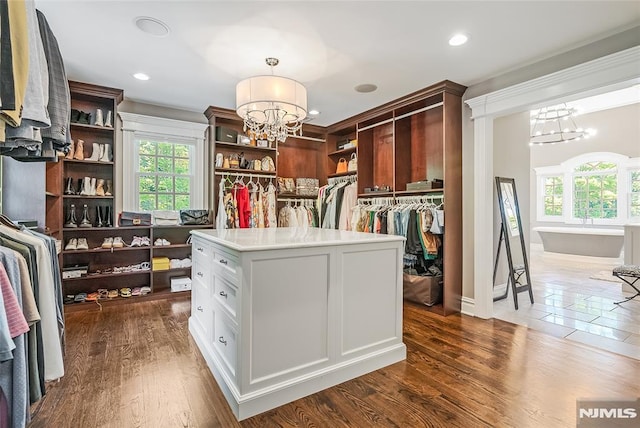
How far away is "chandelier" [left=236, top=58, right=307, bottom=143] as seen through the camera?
2682mm

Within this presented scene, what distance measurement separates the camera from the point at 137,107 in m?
4.34

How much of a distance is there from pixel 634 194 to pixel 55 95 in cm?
973

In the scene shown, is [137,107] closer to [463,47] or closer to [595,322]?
[463,47]

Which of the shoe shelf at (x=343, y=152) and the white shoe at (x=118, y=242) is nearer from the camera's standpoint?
the white shoe at (x=118, y=242)

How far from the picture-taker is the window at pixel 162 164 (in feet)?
14.0

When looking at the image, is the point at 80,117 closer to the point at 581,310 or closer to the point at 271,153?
the point at 271,153

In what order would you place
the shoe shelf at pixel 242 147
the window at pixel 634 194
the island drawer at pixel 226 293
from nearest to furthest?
the island drawer at pixel 226 293
the shoe shelf at pixel 242 147
the window at pixel 634 194

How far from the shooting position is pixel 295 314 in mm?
2014

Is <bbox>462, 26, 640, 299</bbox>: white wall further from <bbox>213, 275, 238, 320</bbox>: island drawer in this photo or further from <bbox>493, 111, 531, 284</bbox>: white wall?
<bbox>213, 275, 238, 320</bbox>: island drawer

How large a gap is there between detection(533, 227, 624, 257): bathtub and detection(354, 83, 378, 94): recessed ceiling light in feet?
20.7

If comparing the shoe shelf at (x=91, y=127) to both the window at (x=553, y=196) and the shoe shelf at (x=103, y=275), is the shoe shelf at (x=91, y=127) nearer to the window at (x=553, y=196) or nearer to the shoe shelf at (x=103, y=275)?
the shoe shelf at (x=103, y=275)

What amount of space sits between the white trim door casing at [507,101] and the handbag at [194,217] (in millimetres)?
3516

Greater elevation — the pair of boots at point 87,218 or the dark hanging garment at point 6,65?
the dark hanging garment at point 6,65

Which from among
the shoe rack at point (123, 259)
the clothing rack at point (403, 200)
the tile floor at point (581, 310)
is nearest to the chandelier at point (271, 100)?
the clothing rack at point (403, 200)
